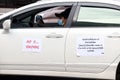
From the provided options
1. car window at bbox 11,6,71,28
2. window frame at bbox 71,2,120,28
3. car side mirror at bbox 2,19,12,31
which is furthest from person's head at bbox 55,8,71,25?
car side mirror at bbox 2,19,12,31

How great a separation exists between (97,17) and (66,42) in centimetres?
61

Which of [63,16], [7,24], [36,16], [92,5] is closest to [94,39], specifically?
[92,5]

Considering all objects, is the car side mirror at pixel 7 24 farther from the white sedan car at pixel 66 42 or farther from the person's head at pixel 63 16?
the person's head at pixel 63 16

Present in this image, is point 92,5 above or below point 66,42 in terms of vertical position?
above

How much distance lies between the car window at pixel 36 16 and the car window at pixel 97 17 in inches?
13.3

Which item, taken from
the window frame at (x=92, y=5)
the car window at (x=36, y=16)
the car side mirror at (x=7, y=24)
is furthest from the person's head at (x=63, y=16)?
the car side mirror at (x=7, y=24)

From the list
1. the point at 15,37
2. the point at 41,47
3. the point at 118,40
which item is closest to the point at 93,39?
the point at 118,40

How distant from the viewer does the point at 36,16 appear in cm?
693

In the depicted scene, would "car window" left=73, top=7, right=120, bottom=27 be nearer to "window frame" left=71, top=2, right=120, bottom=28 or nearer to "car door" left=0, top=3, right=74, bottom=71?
"window frame" left=71, top=2, right=120, bottom=28

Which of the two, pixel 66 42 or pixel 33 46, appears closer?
pixel 66 42

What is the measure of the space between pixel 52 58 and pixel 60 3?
0.87 metres

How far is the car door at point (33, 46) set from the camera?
6422mm

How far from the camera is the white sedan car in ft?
20.5

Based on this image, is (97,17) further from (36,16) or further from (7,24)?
(7,24)
